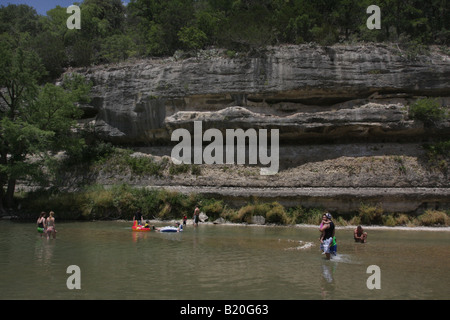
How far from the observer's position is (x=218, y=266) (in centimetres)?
1048

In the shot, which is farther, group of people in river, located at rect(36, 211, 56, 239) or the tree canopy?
the tree canopy

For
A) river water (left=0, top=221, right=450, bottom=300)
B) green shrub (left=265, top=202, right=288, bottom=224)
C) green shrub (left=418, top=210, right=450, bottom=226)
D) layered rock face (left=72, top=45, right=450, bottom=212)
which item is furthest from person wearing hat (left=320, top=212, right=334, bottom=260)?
green shrub (left=418, top=210, right=450, bottom=226)

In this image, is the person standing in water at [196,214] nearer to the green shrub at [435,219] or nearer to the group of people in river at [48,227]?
the group of people in river at [48,227]

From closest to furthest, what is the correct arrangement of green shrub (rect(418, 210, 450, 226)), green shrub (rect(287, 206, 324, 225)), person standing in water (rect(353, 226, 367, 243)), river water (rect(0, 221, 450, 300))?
river water (rect(0, 221, 450, 300)), person standing in water (rect(353, 226, 367, 243)), green shrub (rect(418, 210, 450, 226)), green shrub (rect(287, 206, 324, 225))

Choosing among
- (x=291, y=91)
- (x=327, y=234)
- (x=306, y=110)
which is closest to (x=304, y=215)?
(x=306, y=110)

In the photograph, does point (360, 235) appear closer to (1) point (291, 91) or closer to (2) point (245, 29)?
(1) point (291, 91)

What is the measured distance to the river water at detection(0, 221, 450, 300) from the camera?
26.0ft

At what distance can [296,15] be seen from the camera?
32.7 meters

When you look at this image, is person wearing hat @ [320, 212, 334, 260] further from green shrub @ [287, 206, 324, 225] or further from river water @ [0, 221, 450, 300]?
green shrub @ [287, 206, 324, 225]

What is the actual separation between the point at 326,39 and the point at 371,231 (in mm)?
15872

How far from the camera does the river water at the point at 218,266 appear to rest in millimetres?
7930

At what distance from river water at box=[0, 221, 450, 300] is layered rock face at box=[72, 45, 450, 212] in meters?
7.33

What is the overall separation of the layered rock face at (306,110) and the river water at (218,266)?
7.33 metres
